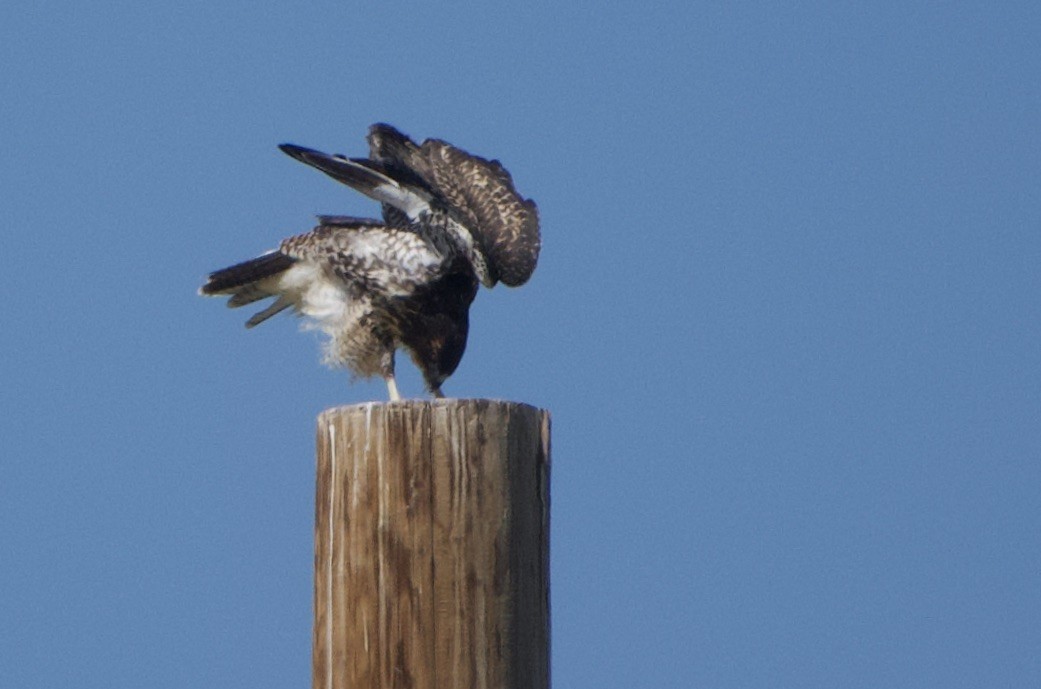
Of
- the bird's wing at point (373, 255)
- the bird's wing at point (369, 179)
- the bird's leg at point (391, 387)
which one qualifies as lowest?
the bird's leg at point (391, 387)

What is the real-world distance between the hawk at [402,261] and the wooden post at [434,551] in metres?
4.41

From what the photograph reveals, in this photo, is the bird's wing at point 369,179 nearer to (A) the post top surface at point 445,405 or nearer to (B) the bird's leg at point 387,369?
(B) the bird's leg at point 387,369

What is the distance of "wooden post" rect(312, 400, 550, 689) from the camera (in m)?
3.38

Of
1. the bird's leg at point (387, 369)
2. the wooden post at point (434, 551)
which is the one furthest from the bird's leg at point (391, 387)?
the wooden post at point (434, 551)

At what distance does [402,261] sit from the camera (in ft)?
27.5

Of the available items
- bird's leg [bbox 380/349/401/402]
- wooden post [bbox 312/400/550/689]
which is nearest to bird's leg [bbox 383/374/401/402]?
bird's leg [bbox 380/349/401/402]

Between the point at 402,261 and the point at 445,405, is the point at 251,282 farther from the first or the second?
the point at 445,405

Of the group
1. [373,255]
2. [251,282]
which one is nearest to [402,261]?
[373,255]

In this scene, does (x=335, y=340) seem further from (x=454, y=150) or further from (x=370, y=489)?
(x=370, y=489)

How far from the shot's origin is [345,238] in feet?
27.9

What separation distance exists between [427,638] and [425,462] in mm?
366

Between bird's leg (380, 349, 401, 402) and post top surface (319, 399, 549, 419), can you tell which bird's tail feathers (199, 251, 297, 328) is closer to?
bird's leg (380, 349, 401, 402)

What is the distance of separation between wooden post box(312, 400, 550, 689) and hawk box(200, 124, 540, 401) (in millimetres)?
4413

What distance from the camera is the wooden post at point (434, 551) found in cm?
338
